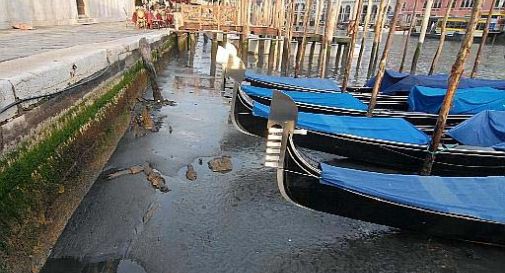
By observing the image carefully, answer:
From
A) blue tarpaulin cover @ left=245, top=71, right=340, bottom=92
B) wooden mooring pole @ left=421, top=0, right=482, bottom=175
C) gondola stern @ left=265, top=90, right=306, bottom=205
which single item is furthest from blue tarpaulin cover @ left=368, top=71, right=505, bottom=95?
gondola stern @ left=265, top=90, right=306, bottom=205

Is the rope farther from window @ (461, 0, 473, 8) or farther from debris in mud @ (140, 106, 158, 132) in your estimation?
window @ (461, 0, 473, 8)

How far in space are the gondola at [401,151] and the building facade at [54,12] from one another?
7527 millimetres

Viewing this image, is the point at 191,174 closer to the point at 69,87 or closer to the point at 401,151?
the point at 69,87

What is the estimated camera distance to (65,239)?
181 inches

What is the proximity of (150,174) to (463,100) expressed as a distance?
6893 millimetres

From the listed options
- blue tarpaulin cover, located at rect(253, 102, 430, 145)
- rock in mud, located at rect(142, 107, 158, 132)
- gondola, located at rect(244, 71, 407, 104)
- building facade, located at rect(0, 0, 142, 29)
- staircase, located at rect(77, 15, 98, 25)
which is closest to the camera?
blue tarpaulin cover, located at rect(253, 102, 430, 145)

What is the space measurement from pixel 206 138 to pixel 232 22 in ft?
40.5

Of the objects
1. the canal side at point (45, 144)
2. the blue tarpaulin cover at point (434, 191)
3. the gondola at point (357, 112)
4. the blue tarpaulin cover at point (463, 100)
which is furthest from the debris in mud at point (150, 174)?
the blue tarpaulin cover at point (463, 100)

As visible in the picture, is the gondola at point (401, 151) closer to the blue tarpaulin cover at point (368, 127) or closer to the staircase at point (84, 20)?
the blue tarpaulin cover at point (368, 127)

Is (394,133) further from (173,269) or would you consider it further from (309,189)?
(173,269)

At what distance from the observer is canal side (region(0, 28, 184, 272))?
370cm

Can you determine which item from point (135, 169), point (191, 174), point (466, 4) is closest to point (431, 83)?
point (191, 174)

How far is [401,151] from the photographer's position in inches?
261

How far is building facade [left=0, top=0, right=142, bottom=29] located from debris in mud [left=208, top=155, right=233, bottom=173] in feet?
24.8
